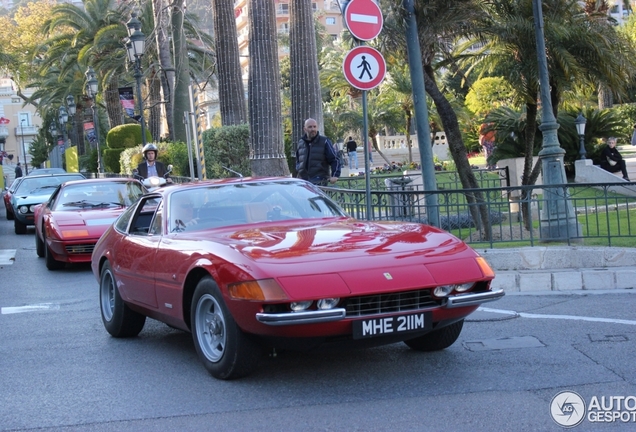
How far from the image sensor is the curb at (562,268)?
924 cm

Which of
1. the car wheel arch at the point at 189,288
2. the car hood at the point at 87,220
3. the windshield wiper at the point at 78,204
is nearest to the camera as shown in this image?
the car wheel arch at the point at 189,288

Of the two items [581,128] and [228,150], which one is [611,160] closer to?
[581,128]

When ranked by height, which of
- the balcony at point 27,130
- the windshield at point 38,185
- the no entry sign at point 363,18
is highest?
the balcony at point 27,130

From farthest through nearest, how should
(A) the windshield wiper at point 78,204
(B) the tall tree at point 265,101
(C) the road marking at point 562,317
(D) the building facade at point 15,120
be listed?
(D) the building facade at point 15,120 < (B) the tall tree at point 265,101 < (A) the windshield wiper at point 78,204 < (C) the road marking at point 562,317

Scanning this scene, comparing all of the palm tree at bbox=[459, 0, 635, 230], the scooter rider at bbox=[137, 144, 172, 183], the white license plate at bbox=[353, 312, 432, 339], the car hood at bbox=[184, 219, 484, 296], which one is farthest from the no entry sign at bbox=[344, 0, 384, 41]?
the scooter rider at bbox=[137, 144, 172, 183]

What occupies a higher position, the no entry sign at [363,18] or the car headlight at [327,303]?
the no entry sign at [363,18]

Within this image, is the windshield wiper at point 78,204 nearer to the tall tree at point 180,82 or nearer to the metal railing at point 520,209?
the metal railing at point 520,209

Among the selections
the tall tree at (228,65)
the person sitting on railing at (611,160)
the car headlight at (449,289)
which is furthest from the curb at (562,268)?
the person sitting on railing at (611,160)

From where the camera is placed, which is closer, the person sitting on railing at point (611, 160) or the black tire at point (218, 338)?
the black tire at point (218, 338)

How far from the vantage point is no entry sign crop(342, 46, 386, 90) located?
9992 millimetres

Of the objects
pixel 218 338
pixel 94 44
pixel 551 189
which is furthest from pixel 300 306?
pixel 94 44

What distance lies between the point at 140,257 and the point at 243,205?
37.2 inches

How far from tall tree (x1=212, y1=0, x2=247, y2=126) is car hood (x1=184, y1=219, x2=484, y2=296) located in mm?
14953

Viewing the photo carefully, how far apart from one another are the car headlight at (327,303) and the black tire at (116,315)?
2.76 m
